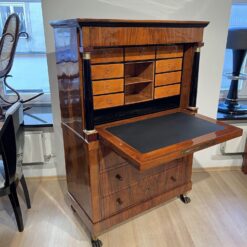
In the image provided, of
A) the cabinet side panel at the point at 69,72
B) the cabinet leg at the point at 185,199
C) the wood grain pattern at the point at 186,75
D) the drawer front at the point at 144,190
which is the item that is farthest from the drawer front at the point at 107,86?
the cabinet leg at the point at 185,199

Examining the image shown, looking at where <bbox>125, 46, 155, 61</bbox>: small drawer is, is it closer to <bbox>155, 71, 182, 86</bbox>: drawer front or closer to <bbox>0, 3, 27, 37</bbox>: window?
<bbox>155, 71, 182, 86</bbox>: drawer front

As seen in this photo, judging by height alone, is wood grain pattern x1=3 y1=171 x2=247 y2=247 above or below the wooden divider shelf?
below

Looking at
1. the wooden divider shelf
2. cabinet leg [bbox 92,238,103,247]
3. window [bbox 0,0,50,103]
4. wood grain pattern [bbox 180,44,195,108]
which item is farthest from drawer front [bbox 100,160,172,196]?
Answer: window [bbox 0,0,50,103]

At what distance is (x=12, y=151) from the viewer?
59.2 inches

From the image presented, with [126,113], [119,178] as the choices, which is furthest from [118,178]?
[126,113]

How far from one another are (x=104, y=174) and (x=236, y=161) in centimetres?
Answer: 151

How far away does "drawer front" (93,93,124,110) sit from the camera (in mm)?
1391

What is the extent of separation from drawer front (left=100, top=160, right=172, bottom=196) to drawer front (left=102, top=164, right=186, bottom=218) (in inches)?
1.3

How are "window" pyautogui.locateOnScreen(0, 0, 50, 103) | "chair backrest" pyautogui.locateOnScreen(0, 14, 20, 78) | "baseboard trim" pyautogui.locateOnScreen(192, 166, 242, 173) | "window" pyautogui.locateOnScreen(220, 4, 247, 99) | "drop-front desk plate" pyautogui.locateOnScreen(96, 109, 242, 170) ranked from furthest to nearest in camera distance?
"baseboard trim" pyautogui.locateOnScreen(192, 166, 242, 173) → "window" pyautogui.locateOnScreen(220, 4, 247, 99) → "window" pyautogui.locateOnScreen(0, 0, 50, 103) → "chair backrest" pyautogui.locateOnScreen(0, 14, 20, 78) → "drop-front desk plate" pyautogui.locateOnScreen(96, 109, 242, 170)

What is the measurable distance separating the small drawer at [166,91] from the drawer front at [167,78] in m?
0.03

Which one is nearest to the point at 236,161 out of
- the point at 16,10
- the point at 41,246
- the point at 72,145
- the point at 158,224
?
the point at 158,224

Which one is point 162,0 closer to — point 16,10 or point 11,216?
point 16,10

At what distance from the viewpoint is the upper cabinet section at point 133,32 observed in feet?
3.87

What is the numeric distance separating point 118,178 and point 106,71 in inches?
25.9
